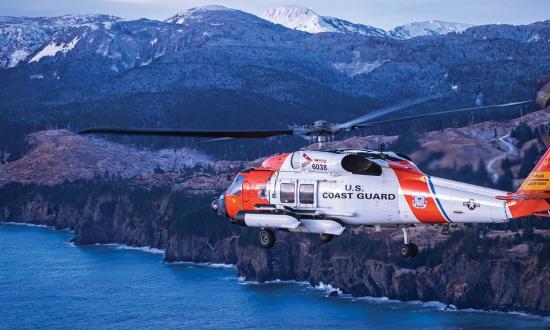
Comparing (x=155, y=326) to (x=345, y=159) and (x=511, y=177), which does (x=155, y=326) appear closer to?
(x=511, y=177)

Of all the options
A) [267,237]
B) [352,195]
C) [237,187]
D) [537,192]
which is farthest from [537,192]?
[237,187]

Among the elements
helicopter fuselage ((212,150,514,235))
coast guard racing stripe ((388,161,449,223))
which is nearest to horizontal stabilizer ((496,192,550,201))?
helicopter fuselage ((212,150,514,235))

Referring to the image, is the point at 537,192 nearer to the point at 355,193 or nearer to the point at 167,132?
the point at 355,193

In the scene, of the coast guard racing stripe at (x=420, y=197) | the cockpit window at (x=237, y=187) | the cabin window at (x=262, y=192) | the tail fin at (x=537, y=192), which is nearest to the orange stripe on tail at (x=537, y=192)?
the tail fin at (x=537, y=192)

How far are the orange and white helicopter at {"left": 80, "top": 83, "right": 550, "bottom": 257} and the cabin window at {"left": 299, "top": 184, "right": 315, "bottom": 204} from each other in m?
0.05

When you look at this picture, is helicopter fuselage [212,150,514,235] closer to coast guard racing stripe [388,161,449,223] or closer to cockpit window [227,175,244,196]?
coast guard racing stripe [388,161,449,223]

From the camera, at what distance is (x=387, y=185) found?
58.8m

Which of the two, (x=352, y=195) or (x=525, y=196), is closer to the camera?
(x=525, y=196)

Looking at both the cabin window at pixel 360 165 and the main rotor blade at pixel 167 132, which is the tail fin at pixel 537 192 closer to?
the cabin window at pixel 360 165

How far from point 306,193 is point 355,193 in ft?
9.10

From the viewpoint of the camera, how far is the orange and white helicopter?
55750 millimetres

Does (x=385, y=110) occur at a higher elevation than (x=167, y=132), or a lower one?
higher

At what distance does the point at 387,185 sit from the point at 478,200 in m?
4.63

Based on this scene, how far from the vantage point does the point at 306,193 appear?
61.1m
